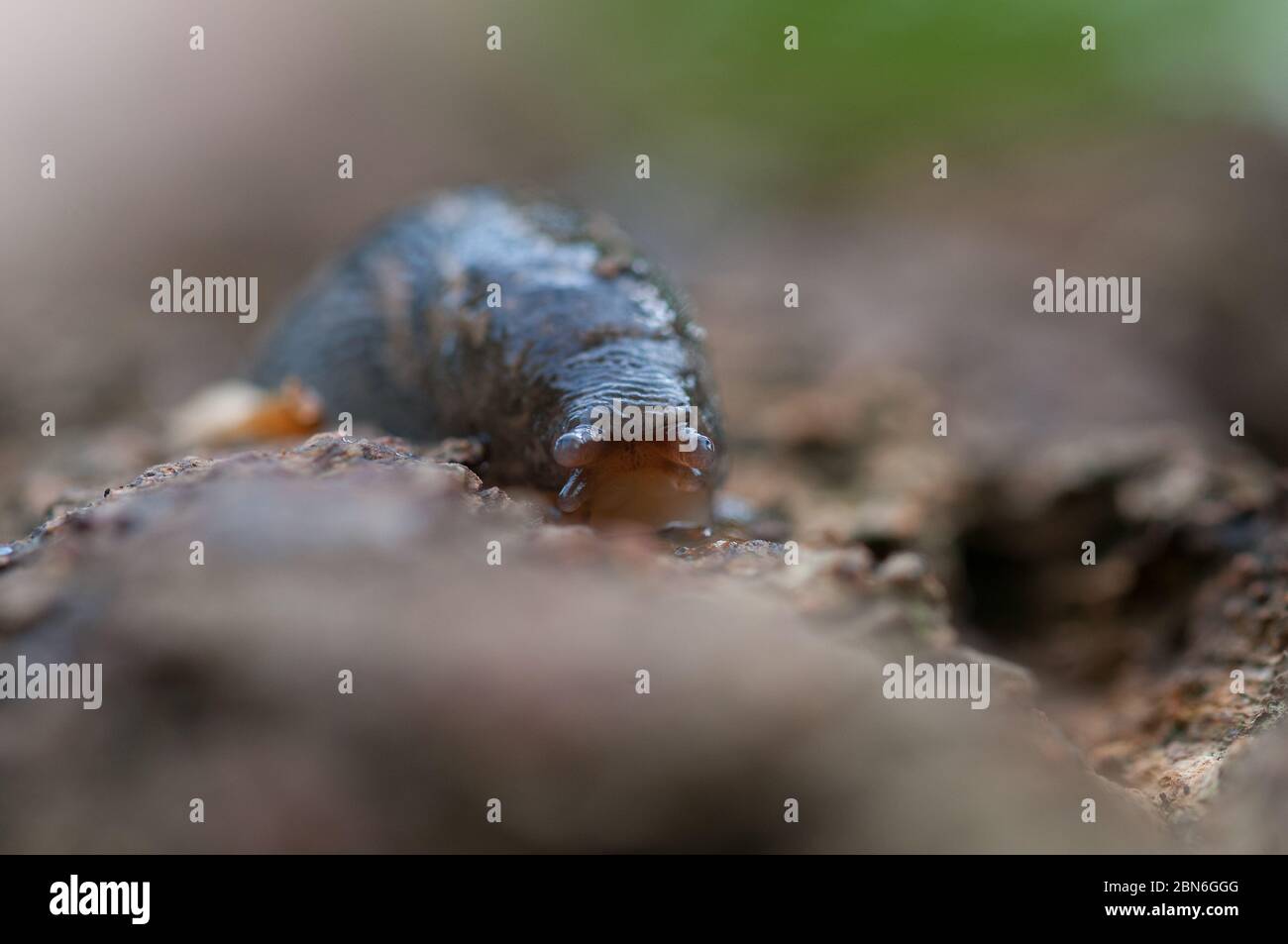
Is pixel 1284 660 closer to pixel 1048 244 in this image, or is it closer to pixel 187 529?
pixel 187 529

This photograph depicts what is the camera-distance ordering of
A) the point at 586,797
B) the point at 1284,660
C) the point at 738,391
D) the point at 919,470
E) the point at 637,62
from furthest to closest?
the point at 637,62, the point at 738,391, the point at 919,470, the point at 1284,660, the point at 586,797

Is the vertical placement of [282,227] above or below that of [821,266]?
above

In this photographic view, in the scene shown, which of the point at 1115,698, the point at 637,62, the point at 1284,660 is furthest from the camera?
the point at 637,62

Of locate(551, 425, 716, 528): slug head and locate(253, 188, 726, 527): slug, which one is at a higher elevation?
locate(253, 188, 726, 527): slug

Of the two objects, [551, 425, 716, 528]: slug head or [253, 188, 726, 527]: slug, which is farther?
[253, 188, 726, 527]: slug

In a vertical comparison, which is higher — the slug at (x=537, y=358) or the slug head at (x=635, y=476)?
the slug at (x=537, y=358)

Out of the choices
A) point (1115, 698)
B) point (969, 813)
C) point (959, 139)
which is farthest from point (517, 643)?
point (959, 139)

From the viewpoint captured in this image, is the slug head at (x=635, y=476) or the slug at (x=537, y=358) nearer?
the slug head at (x=635, y=476)

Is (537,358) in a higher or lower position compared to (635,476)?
higher
